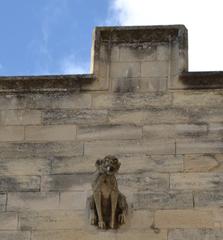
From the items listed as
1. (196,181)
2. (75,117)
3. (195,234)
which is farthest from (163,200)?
(75,117)

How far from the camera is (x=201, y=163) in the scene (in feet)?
38.0

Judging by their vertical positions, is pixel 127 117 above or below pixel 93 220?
above

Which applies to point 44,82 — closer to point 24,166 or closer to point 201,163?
point 24,166

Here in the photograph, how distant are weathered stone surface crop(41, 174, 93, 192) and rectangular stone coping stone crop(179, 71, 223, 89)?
1.75 m

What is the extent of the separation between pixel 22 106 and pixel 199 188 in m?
2.52

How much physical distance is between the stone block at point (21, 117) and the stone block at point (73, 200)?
3.67 ft

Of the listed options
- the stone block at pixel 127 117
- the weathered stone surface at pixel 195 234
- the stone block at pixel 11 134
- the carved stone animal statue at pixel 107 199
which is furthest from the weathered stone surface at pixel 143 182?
the stone block at pixel 11 134

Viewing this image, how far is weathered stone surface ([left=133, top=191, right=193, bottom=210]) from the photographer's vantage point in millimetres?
11328

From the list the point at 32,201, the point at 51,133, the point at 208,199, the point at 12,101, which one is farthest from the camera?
the point at 12,101

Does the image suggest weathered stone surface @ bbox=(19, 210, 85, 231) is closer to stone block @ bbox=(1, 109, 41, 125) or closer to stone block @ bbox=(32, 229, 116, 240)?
stone block @ bbox=(32, 229, 116, 240)

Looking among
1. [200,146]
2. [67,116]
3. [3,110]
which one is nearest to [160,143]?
[200,146]

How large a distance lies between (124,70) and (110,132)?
0.95 m

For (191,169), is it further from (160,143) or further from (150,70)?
(150,70)

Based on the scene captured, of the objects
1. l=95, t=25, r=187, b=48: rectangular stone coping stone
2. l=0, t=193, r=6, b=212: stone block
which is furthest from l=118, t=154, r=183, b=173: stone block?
l=95, t=25, r=187, b=48: rectangular stone coping stone
